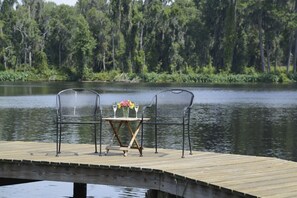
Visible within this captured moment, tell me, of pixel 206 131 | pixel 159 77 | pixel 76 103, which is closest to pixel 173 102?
pixel 76 103

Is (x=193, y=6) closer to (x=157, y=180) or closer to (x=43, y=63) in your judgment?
(x=43, y=63)

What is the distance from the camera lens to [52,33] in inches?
3474

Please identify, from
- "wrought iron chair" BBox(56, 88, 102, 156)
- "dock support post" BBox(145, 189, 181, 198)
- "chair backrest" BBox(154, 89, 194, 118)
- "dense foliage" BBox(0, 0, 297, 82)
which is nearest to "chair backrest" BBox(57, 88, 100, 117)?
"wrought iron chair" BBox(56, 88, 102, 156)

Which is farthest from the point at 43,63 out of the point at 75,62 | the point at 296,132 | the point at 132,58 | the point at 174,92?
the point at 174,92

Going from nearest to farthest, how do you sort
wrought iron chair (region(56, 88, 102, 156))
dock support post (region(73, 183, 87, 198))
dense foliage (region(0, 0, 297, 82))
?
wrought iron chair (region(56, 88, 102, 156))
dock support post (region(73, 183, 87, 198))
dense foliage (region(0, 0, 297, 82))

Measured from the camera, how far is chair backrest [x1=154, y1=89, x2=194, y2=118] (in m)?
9.96

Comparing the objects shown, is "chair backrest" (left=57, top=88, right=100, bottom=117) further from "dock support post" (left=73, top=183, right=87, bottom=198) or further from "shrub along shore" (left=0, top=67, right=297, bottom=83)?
"shrub along shore" (left=0, top=67, right=297, bottom=83)

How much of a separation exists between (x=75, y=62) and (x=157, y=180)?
80711mm

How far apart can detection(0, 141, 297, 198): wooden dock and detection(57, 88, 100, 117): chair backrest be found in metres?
0.65

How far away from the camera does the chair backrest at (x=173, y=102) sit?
32.7 feet

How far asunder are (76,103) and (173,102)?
1483mm

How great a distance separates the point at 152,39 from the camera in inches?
3273

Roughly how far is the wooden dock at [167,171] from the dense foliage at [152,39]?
69.8m

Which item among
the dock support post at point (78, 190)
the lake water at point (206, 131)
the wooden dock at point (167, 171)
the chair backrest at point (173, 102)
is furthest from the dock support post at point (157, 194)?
the lake water at point (206, 131)
